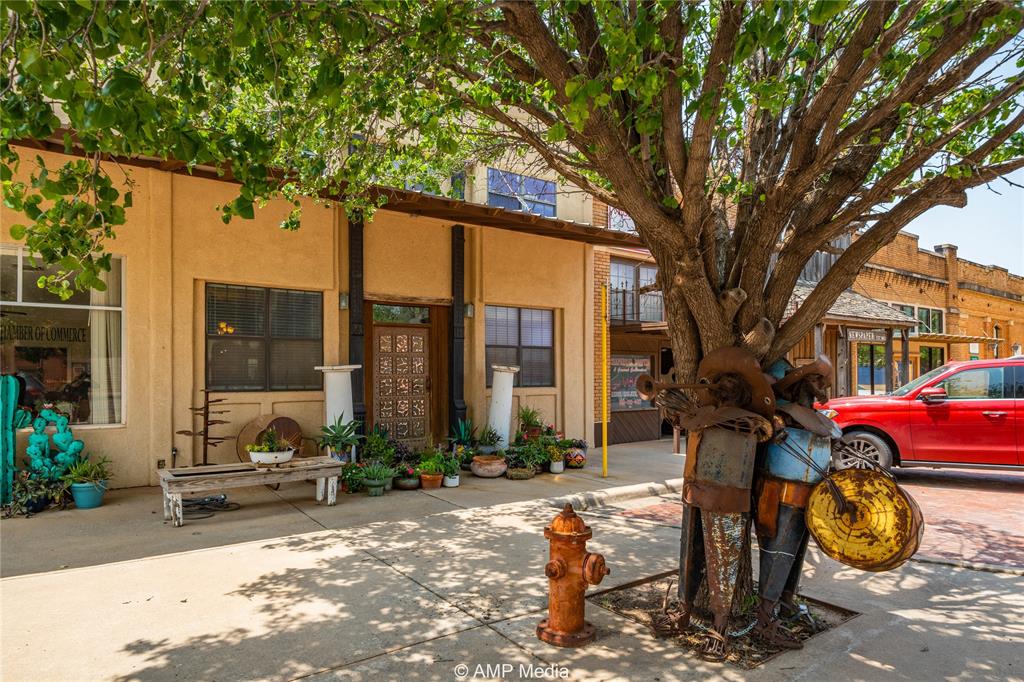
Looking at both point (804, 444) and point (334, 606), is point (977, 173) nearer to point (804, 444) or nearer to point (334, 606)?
point (804, 444)

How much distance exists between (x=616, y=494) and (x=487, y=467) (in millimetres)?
2208

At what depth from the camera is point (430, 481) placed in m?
8.90

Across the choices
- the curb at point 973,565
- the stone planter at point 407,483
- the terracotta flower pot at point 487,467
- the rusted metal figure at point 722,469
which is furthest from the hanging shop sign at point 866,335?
the rusted metal figure at point 722,469

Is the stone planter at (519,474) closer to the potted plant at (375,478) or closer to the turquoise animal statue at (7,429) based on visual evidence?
the potted plant at (375,478)

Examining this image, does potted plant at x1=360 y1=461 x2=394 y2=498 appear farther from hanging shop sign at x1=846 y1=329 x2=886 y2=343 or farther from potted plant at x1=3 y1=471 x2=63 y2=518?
hanging shop sign at x1=846 y1=329 x2=886 y2=343

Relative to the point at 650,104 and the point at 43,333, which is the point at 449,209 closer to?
the point at 43,333

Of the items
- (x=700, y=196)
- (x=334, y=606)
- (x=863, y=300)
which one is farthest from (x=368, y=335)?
(x=863, y=300)

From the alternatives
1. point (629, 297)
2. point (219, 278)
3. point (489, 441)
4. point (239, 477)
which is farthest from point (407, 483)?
point (629, 297)

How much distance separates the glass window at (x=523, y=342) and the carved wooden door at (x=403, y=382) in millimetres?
1293

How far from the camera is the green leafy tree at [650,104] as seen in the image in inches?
128

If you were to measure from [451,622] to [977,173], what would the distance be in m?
4.75

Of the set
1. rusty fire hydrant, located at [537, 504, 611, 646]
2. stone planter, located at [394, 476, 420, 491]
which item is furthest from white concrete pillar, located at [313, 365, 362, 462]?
rusty fire hydrant, located at [537, 504, 611, 646]

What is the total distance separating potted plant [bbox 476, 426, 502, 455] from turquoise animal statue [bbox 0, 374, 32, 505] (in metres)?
6.22

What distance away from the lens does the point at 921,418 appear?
9.72 meters
